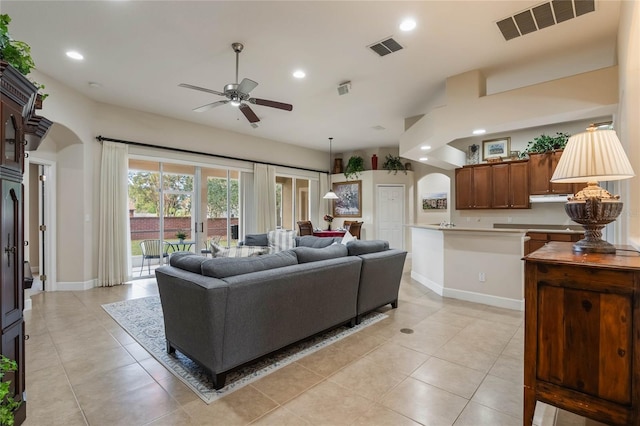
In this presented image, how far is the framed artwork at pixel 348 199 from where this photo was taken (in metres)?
8.98

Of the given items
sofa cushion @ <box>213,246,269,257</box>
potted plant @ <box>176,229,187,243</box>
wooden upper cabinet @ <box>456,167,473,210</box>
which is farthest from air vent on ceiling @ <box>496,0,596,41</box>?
potted plant @ <box>176,229,187,243</box>

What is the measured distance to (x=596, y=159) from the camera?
5.56 feet

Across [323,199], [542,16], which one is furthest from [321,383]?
[323,199]

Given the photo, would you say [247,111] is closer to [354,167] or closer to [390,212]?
[354,167]

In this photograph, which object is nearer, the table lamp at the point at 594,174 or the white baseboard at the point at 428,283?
the table lamp at the point at 594,174

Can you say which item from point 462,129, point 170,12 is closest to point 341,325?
point 462,129

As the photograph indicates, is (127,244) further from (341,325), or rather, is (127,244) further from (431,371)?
(431,371)

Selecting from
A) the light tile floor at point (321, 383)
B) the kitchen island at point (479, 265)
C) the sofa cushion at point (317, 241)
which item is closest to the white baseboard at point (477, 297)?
the kitchen island at point (479, 265)

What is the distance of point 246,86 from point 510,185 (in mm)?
5736

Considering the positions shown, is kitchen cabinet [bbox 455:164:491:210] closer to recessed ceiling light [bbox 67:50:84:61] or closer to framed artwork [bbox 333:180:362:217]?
framed artwork [bbox 333:180:362:217]

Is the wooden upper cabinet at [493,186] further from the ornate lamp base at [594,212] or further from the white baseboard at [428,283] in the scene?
the ornate lamp base at [594,212]

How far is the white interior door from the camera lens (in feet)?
28.5

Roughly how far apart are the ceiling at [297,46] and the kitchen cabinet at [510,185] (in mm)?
2378

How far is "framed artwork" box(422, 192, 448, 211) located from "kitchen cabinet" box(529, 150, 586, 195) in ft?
9.89
